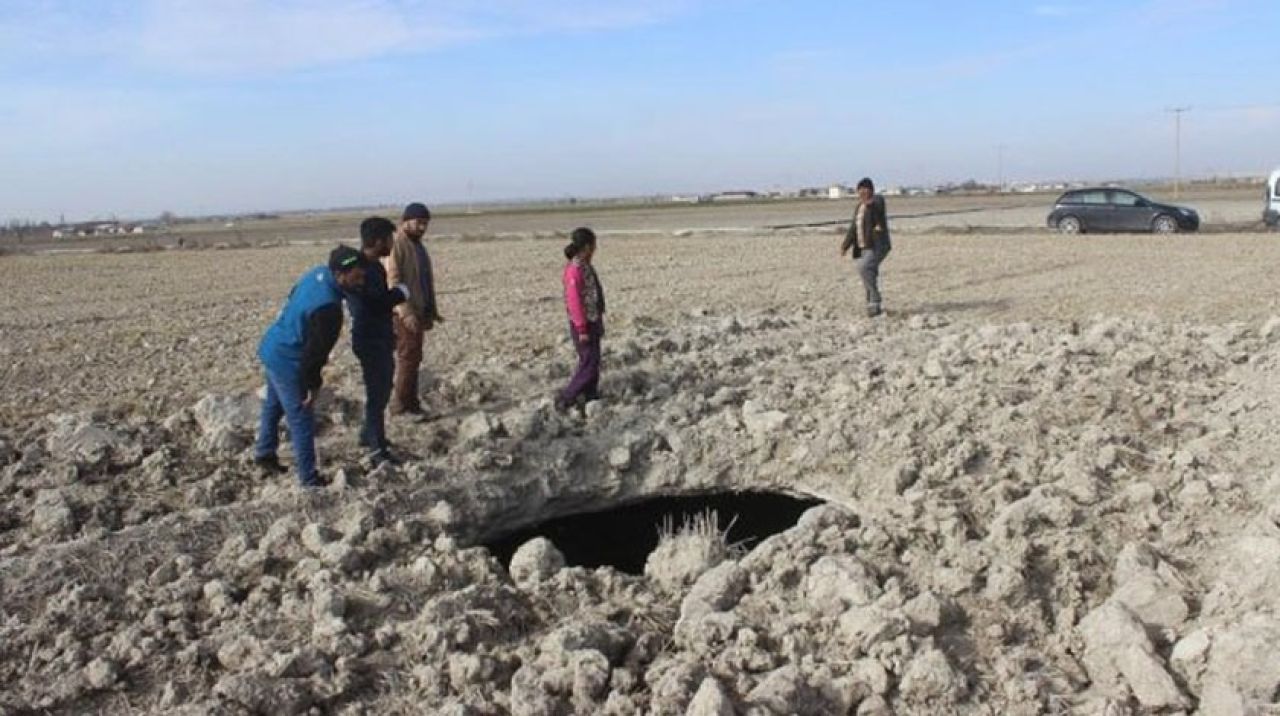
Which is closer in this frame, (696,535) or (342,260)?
(696,535)

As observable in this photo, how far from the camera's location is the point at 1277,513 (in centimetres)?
493

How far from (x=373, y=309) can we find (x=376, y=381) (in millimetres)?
470

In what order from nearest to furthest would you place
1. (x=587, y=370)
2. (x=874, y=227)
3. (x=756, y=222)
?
(x=587, y=370)
(x=874, y=227)
(x=756, y=222)

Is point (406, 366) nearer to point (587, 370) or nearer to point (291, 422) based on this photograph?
point (587, 370)

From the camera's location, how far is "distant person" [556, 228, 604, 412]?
23.5 ft

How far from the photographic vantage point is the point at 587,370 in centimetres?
752

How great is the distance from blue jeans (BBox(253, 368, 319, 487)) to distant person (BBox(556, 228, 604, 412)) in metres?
1.95

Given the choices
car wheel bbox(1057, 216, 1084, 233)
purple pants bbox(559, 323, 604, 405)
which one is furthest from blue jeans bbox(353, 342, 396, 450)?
car wheel bbox(1057, 216, 1084, 233)

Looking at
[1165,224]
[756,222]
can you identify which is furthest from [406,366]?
[756,222]

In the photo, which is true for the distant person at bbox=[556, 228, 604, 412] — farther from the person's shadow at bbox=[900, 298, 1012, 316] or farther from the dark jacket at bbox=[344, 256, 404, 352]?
the person's shadow at bbox=[900, 298, 1012, 316]

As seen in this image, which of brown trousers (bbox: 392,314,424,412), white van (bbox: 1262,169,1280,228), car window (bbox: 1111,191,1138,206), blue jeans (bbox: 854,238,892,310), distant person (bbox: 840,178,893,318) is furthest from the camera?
car window (bbox: 1111,191,1138,206)

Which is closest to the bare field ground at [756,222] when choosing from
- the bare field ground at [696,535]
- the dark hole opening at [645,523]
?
the bare field ground at [696,535]

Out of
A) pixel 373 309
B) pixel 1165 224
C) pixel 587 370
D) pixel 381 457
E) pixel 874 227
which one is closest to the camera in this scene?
pixel 373 309

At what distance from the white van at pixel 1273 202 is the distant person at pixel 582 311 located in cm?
2234
